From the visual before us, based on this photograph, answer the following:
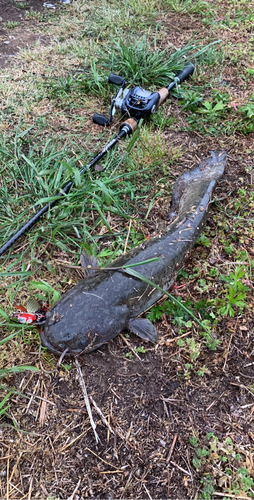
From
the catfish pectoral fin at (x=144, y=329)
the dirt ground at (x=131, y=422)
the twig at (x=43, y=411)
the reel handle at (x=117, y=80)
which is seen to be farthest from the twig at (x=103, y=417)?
the reel handle at (x=117, y=80)

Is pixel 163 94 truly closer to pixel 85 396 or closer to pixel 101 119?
pixel 101 119

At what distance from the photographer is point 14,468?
1812mm

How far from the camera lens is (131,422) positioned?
6.49 feet

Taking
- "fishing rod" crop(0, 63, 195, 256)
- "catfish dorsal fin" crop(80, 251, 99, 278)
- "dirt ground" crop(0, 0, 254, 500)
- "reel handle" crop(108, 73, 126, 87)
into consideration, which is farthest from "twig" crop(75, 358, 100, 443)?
"reel handle" crop(108, 73, 126, 87)

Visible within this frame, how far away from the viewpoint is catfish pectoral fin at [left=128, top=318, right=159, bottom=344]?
2.24 metres

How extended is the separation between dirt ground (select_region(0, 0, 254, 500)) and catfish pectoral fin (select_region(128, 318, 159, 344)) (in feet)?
0.32

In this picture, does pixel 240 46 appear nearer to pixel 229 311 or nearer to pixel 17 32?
pixel 17 32

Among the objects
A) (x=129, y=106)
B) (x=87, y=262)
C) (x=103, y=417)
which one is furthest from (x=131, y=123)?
(x=103, y=417)

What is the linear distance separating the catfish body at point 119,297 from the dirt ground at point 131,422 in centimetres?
16

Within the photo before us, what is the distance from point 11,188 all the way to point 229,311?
91.7 inches

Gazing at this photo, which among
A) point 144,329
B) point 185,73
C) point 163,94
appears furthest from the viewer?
point 185,73

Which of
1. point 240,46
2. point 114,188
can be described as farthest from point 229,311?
point 240,46

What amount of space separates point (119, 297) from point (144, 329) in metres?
0.30

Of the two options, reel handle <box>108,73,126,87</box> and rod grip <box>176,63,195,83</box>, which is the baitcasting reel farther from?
rod grip <box>176,63,195,83</box>
